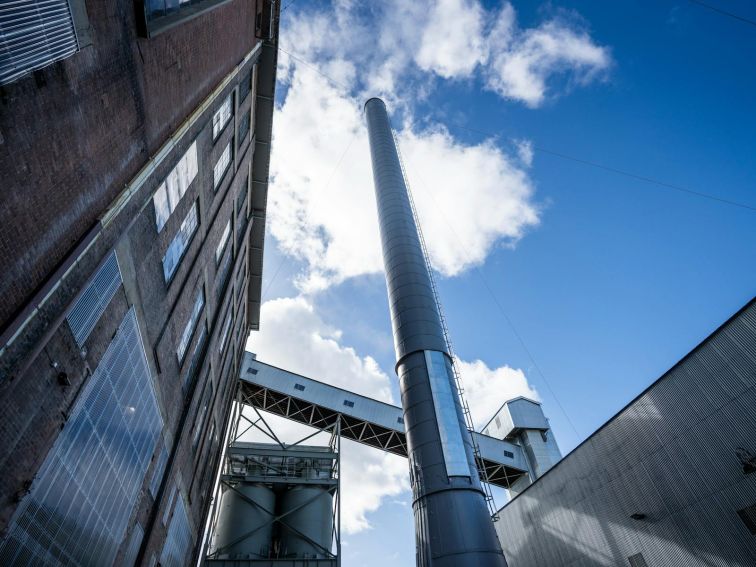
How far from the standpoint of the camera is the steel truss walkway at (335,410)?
92.2ft

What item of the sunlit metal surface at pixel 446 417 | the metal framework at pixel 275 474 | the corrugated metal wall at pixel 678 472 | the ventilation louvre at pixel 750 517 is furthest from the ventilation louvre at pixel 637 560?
the metal framework at pixel 275 474

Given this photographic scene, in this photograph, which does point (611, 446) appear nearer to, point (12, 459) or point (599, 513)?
point (599, 513)

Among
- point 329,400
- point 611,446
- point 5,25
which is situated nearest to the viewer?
point 5,25

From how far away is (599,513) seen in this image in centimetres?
1530

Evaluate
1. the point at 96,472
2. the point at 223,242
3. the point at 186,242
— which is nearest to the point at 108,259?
the point at 96,472

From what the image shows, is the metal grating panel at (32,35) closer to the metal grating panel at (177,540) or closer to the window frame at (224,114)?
the window frame at (224,114)

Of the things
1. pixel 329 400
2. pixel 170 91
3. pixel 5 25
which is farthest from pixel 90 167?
pixel 329 400

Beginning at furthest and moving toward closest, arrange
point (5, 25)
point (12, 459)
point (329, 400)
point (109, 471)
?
point (329, 400)
point (109, 471)
point (12, 459)
point (5, 25)

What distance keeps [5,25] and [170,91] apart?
5358 mm

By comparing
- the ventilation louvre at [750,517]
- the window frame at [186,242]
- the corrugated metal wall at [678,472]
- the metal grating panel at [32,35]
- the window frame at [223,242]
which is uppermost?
the window frame at [223,242]

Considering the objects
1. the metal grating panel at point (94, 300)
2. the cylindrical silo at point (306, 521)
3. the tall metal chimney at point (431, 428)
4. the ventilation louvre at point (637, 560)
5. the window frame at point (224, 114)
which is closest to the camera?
the metal grating panel at point (94, 300)

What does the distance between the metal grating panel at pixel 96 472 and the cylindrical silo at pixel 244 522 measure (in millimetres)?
11565

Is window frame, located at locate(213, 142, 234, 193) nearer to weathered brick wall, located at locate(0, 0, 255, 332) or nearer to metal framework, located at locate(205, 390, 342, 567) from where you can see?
weathered brick wall, located at locate(0, 0, 255, 332)

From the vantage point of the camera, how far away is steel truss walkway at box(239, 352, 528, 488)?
92.2 feet
